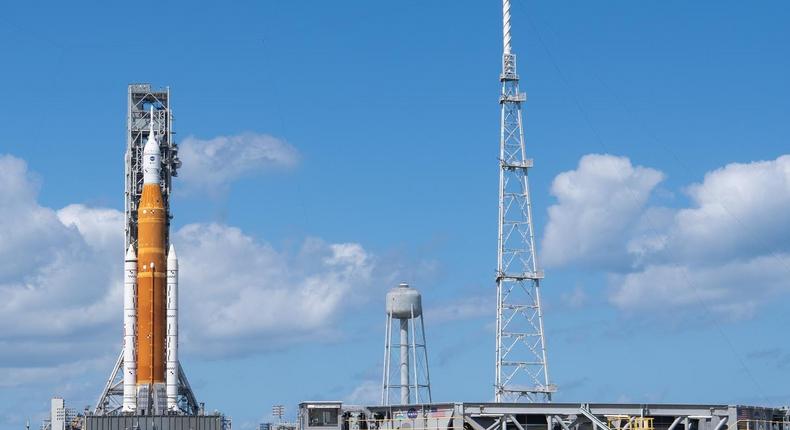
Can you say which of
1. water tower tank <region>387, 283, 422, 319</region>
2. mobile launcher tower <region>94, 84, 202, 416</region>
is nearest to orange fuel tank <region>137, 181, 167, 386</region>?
mobile launcher tower <region>94, 84, 202, 416</region>

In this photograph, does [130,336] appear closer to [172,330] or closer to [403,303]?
[172,330]

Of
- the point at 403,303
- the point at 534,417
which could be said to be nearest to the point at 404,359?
the point at 403,303

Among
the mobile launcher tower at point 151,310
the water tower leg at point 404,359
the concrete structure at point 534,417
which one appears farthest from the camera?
the mobile launcher tower at point 151,310

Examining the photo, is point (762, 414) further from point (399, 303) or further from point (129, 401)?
point (129, 401)

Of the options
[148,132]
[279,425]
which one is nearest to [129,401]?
[279,425]

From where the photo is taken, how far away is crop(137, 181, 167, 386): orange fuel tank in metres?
121

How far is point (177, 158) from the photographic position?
12812 cm

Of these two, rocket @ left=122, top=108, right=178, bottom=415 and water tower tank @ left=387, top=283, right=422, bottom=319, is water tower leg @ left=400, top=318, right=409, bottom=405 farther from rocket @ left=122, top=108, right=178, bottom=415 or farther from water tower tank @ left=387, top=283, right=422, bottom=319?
rocket @ left=122, top=108, right=178, bottom=415

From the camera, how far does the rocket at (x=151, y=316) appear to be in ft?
397

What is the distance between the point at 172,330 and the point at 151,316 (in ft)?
6.46

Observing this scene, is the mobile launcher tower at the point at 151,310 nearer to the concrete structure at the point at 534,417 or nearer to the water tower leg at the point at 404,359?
the water tower leg at the point at 404,359

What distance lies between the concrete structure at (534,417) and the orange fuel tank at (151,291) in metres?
37.4

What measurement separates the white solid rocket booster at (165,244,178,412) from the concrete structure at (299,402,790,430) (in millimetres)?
36890

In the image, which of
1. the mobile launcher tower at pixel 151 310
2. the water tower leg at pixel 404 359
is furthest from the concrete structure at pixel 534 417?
the mobile launcher tower at pixel 151 310
